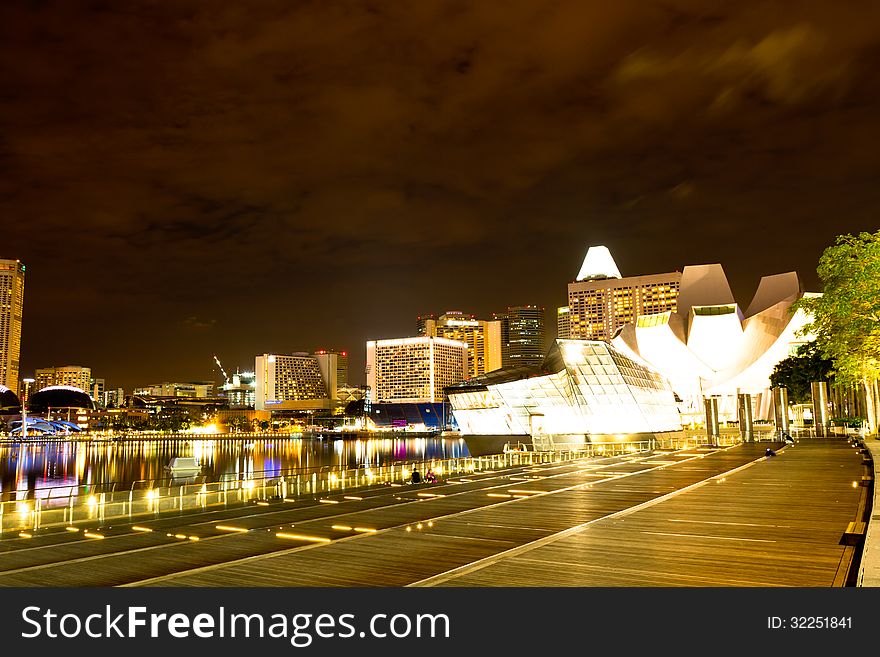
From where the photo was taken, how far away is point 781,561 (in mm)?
9602

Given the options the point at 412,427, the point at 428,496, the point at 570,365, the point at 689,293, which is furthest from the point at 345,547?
the point at 412,427

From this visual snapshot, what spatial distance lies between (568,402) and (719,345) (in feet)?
203

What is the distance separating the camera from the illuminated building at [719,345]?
101m

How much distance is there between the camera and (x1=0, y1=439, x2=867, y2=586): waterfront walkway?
9.10m

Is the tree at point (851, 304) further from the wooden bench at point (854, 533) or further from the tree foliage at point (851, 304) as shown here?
the wooden bench at point (854, 533)

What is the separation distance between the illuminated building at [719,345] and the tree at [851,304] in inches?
3307

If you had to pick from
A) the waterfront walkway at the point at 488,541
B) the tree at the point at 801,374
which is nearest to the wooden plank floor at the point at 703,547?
the waterfront walkway at the point at 488,541

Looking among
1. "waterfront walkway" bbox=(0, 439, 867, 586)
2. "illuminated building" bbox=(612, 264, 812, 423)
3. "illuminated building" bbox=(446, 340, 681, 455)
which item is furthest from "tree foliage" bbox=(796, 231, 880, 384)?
"illuminated building" bbox=(612, 264, 812, 423)

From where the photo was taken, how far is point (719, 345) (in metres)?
106

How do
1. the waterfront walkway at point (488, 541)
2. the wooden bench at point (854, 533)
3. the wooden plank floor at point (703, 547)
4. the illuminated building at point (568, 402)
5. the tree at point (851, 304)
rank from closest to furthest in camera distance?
the wooden plank floor at point (703, 547) < the waterfront walkway at point (488, 541) < the wooden bench at point (854, 533) < the tree at point (851, 304) < the illuminated building at point (568, 402)

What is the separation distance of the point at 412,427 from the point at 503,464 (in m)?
168

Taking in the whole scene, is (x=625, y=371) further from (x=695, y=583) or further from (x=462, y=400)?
(x=695, y=583)

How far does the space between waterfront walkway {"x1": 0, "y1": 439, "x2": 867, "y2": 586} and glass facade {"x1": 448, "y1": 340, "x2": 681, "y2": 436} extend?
3458 centimetres

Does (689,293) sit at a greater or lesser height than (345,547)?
greater
